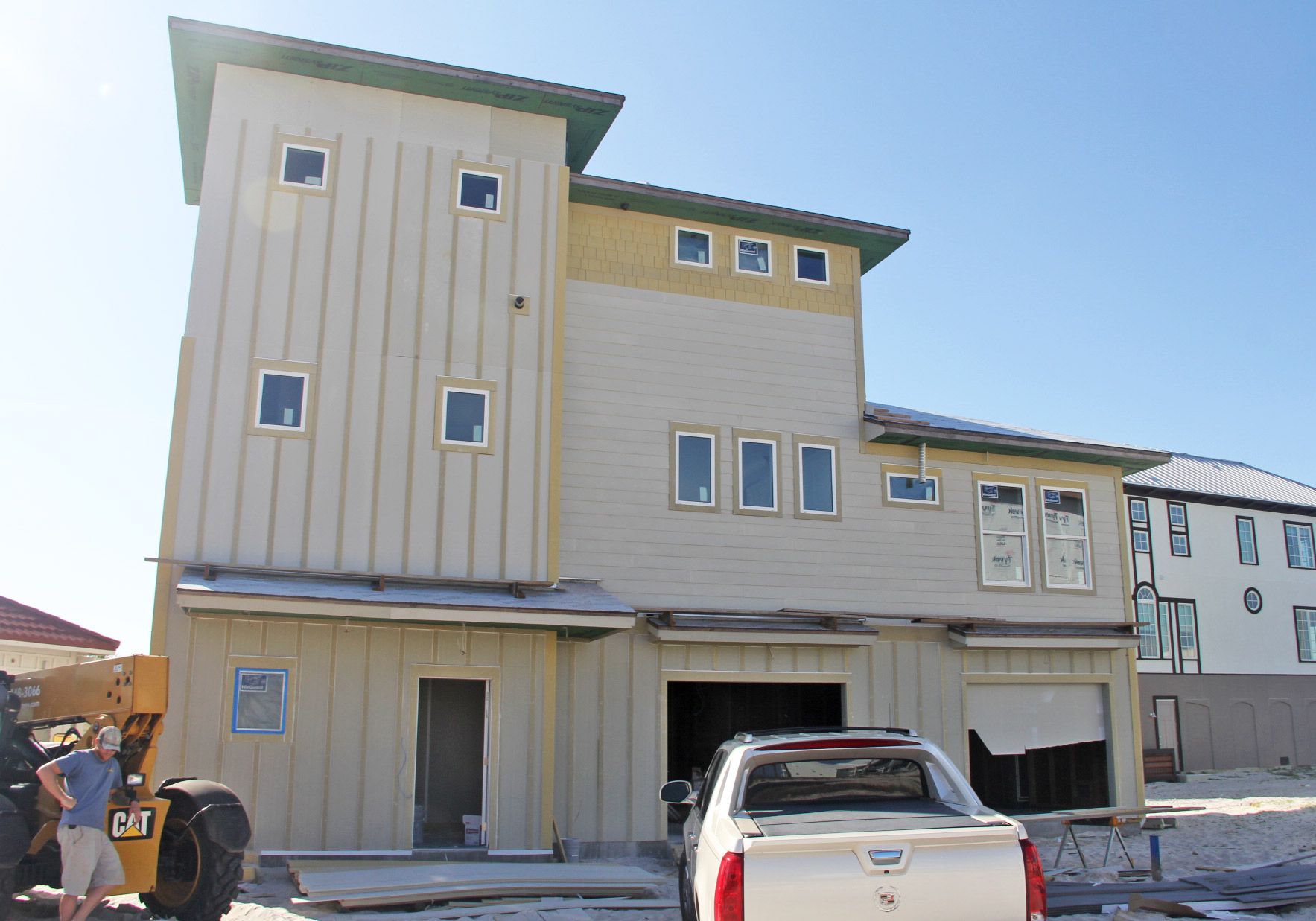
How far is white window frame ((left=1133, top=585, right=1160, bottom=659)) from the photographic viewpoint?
3175cm

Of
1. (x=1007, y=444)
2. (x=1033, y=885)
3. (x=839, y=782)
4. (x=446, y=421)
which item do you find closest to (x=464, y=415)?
(x=446, y=421)

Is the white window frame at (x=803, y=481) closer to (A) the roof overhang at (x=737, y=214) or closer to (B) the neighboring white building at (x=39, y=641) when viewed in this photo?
(A) the roof overhang at (x=737, y=214)

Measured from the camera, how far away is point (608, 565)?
15.7 m

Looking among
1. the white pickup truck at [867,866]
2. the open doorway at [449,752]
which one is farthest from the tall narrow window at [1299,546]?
the white pickup truck at [867,866]

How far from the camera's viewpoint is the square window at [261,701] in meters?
12.7

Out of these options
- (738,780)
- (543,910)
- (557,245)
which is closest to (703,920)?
(738,780)

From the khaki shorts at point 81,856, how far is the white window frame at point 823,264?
12940 millimetres

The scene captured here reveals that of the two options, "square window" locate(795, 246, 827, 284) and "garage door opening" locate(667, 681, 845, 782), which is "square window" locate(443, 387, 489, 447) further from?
"garage door opening" locate(667, 681, 845, 782)

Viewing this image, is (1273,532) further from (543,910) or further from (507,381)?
(543,910)

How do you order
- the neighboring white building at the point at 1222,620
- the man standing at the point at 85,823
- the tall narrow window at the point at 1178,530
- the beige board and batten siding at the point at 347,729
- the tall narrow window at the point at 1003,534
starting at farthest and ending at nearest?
the tall narrow window at the point at 1178,530 < the neighboring white building at the point at 1222,620 < the tall narrow window at the point at 1003,534 < the beige board and batten siding at the point at 347,729 < the man standing at the point at 85,823

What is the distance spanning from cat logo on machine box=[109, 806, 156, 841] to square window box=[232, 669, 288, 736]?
3.99m

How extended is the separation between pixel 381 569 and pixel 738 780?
7500 mm

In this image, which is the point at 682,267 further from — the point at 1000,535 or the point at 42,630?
the point at 42,630

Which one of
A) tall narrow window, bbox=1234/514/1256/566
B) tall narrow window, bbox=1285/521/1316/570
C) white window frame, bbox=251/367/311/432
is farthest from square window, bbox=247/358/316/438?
tall narrow window, bbox=1285/521/1316/570
